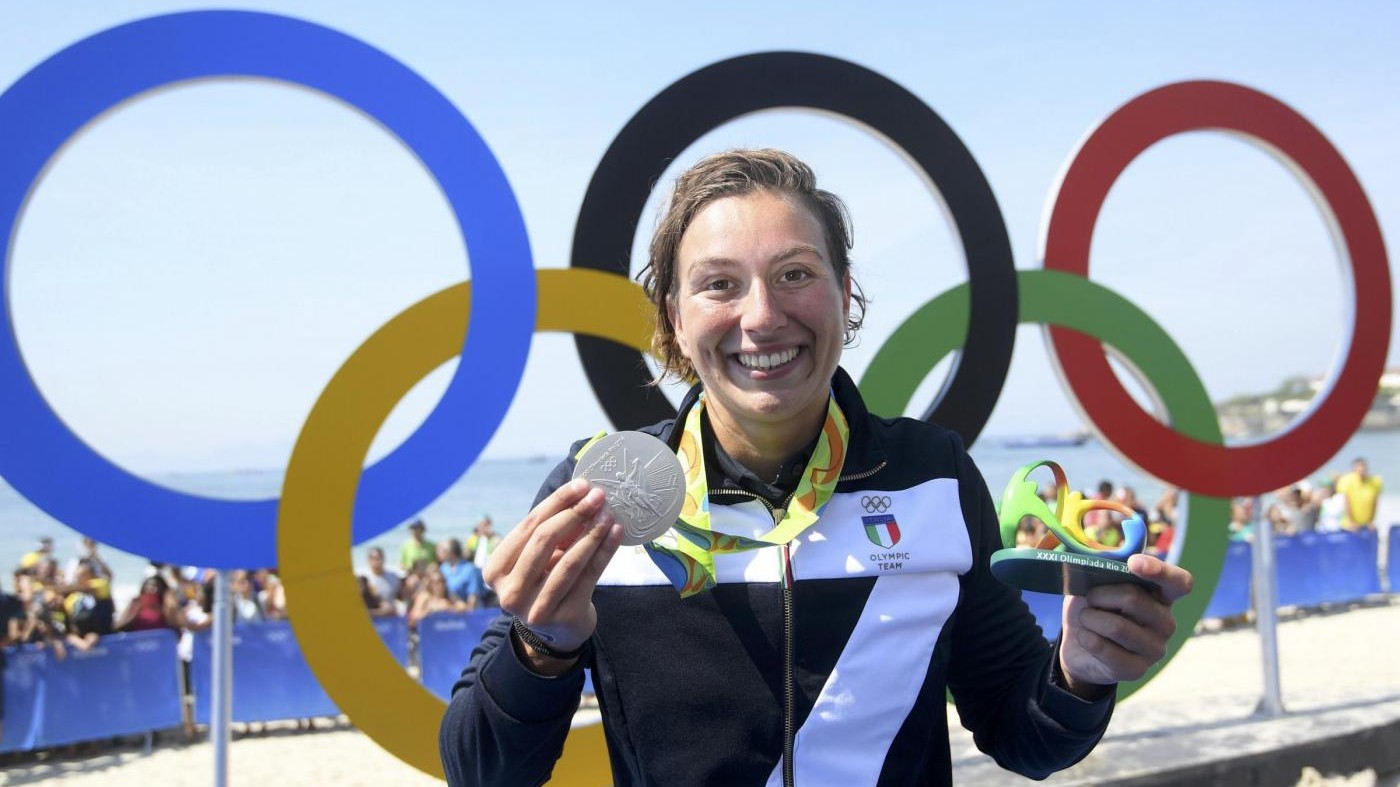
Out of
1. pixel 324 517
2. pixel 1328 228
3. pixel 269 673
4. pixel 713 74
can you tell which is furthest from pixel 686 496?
pixel 269 673

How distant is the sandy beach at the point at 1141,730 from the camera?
20.1ft

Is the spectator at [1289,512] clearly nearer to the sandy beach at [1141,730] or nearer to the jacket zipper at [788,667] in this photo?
the sandy beach at [1141,730]

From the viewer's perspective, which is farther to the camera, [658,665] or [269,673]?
[269,673]

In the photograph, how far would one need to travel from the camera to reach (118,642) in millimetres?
7906

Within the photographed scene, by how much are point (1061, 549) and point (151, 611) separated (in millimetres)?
8499

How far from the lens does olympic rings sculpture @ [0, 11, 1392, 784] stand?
390cm

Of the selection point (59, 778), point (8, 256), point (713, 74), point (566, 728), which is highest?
point (713, 74)

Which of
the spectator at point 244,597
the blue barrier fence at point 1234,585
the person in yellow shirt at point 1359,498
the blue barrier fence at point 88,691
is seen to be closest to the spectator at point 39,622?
the blue barrier fence at point 88,691

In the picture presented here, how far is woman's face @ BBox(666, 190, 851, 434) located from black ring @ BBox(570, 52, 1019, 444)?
2.47 meters

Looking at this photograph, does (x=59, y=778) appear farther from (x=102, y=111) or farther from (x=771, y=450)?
(x=771, y=450)

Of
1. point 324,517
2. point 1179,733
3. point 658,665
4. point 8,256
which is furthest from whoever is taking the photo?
point 1179,733

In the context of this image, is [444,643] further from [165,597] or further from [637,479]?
[637,479]

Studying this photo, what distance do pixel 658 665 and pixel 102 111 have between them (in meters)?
3.43

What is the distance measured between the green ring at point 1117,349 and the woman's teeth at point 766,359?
323 cm
